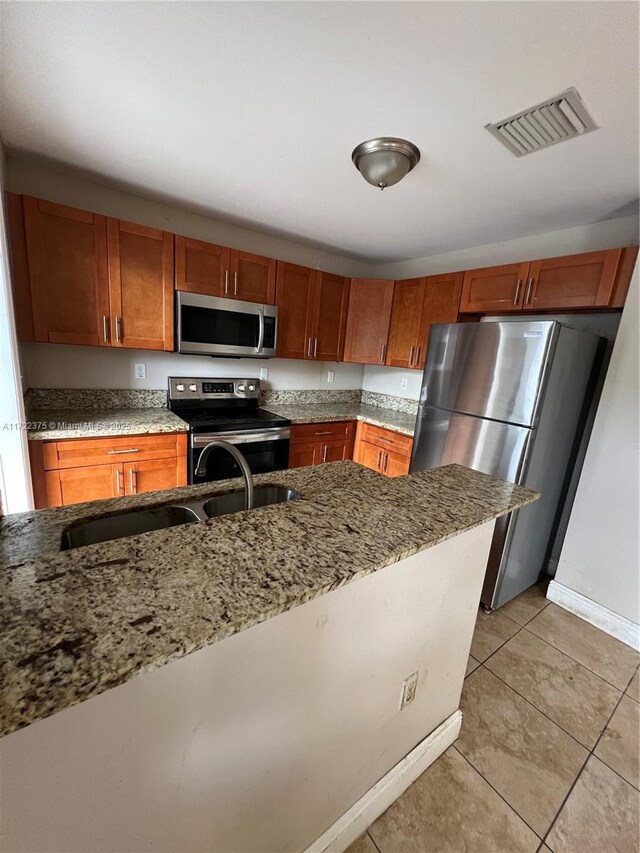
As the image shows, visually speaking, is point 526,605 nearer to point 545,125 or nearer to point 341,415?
point 341,415

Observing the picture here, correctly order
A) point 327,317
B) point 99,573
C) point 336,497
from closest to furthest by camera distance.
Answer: point 99,573, point 336,497, point 327,317

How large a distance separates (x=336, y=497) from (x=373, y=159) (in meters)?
1.56

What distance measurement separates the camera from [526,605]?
221cm

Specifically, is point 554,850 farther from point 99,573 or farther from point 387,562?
point 99,573

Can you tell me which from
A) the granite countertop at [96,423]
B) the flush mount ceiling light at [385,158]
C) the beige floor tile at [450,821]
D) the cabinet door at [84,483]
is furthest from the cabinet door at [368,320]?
the beige floor tile at [450,821]

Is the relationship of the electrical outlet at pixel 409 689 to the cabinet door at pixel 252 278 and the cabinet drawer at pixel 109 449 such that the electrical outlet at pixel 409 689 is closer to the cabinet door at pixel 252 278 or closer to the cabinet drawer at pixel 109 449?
the cabinet drawer at pixel 109 449

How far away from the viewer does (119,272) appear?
7.16 ft

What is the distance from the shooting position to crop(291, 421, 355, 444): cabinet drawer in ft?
9.41

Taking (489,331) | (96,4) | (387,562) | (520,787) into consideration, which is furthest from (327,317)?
(520,787)

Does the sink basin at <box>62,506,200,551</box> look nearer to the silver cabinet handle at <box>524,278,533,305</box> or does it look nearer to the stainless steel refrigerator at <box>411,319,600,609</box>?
the stainless steel refrigerator at <box>411,319,600,609</box>

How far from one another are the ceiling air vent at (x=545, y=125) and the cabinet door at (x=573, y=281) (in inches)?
33.2

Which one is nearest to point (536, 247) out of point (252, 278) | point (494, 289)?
point (494, 289)

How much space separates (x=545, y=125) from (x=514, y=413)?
1264 millimetres

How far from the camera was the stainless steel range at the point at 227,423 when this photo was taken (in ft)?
7.72
